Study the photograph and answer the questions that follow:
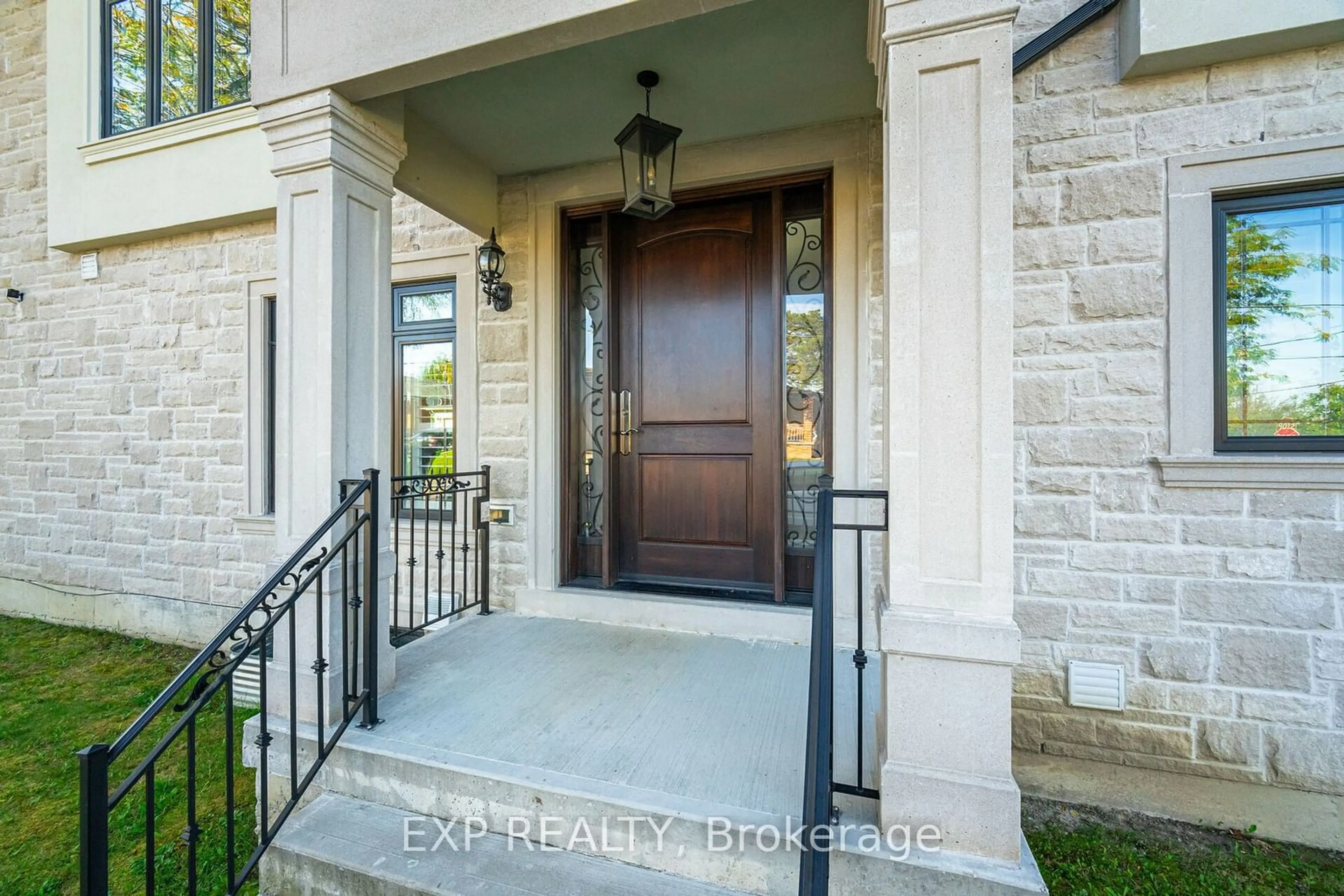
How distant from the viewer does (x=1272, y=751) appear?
1964 millimetres

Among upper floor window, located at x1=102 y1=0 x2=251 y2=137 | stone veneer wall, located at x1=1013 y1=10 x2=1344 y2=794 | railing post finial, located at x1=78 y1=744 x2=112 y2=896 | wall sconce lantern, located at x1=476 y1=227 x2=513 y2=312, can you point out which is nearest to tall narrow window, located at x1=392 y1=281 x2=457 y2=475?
wall sconce lantern, located at x1=476 y1=227 x2=513 y2=312

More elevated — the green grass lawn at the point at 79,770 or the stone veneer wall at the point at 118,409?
the stone veneer wall at the point at 118,409

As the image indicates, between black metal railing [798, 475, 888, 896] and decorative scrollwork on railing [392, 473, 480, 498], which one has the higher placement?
decorative scrollwork on railing [392, 473, 480, 498]

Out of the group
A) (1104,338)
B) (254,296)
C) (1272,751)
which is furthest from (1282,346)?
(254,296)

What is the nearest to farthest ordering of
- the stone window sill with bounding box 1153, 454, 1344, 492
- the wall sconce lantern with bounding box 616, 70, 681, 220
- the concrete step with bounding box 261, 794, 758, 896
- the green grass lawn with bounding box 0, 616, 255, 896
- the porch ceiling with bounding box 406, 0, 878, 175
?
the concrete step with bounding box 261, 794, 758, 896, the stone window sill with bounding box 1153, 454, 1344, 492, the green grass lawn with bounding box 0, 616, 255, 896, the porch ceiling with bounding box 406, 0, 878, 175, the wall sconce lantern with bounding box 616, 70, 681, 220

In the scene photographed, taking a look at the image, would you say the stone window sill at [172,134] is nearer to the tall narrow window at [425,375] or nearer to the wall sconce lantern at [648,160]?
the tall narrow window at [425,375]

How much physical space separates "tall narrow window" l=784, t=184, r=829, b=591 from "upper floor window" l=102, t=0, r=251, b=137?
13.2 ft

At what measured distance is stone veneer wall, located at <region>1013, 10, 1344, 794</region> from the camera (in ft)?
6.38

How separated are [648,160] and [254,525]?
3.67 metres

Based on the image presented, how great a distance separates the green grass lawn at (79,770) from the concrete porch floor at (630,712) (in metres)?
0.86

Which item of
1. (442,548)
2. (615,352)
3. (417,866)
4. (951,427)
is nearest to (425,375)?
(442,548)

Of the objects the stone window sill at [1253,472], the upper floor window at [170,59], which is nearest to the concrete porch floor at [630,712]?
the stone window sill at [1253,472]

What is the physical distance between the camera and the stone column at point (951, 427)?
1.41 meters

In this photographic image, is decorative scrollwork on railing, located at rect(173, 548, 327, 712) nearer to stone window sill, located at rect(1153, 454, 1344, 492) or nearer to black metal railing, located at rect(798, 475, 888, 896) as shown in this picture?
black metal railing, located at rect(798, 475, 888, 896)
